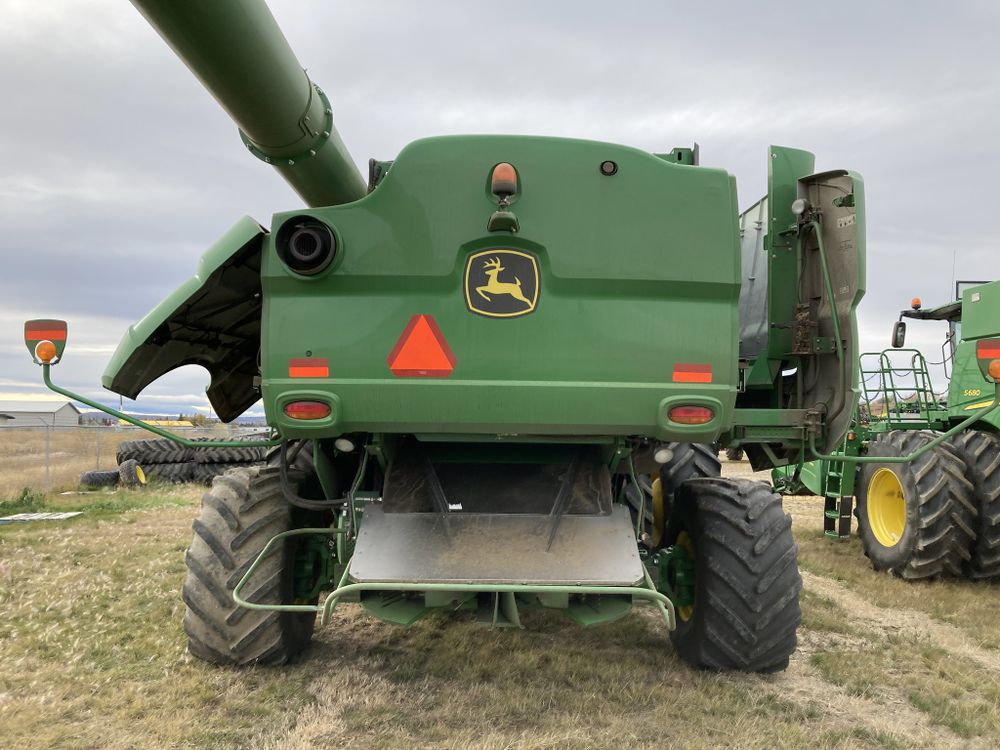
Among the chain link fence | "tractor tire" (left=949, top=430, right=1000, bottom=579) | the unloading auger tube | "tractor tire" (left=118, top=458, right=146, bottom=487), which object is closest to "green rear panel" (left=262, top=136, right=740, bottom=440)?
the unloading auger tube

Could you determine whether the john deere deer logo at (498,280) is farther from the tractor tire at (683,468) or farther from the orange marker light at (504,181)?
the tractor tire at (683,468)

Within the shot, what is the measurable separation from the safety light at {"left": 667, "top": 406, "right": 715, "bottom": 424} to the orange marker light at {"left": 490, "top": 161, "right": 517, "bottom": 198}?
3.97 ft

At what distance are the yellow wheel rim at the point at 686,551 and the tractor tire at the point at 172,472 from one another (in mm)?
12094

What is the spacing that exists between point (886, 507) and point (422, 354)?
20.0 ft

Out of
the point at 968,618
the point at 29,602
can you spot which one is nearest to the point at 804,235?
the point at 968,618

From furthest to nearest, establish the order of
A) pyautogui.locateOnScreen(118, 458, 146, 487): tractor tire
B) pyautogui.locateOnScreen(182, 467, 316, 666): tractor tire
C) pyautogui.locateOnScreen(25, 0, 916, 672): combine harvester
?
pyautogui.locateOnScreen(118, 458, 146, 487): tractor tire → pyautogui.locateOnScreen(182, 467, 316, 666): tractor tire → pyautogui.locateOnScreen(25, 0, 916, 672): combine harvester

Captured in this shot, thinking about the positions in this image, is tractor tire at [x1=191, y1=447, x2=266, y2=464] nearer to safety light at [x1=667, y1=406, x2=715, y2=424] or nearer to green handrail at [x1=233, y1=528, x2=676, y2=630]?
green handrail at [x1=233, y1=528, x2=676, y2=630]

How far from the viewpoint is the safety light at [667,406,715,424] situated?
138 inches

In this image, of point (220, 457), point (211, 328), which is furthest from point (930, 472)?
point (220, 457)

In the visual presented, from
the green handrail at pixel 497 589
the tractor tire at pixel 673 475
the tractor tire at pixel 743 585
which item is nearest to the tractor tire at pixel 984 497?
the tractor tire at pixel 673 475

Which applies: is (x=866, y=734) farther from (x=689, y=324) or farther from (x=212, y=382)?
(x=212, y=382)

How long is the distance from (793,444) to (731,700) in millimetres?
1308

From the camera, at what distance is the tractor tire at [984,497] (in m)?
6.36

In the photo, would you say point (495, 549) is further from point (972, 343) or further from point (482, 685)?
point (972, 343)
